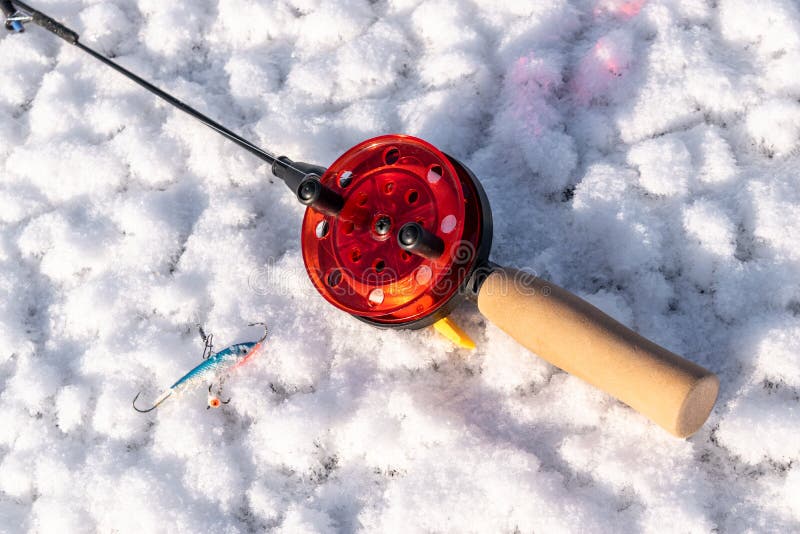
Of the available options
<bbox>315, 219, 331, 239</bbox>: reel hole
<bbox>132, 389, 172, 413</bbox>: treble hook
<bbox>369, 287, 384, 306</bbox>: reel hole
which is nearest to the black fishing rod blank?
<bbox>315, 219, 331, 239</bbox>: reel hole

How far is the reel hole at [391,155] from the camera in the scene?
1914 millimetres

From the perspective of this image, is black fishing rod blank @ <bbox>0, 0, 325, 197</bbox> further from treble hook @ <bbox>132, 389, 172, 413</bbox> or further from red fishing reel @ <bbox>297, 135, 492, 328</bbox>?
treble hook @ <bbox>132, 389, 172, 413</bbox>

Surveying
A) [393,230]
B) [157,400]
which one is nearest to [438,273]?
[393,230]

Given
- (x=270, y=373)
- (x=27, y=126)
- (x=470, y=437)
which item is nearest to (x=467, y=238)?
(x=470, y=437)

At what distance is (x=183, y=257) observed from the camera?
227cm

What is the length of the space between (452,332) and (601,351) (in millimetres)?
427

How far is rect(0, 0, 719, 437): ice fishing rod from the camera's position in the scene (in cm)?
160

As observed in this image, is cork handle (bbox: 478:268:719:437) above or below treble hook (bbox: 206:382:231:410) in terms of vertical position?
above

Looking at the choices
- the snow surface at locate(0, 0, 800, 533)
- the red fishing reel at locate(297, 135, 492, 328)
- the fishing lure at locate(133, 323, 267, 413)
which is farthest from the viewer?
the fishing lure at locate(133, 323, 267, 413)

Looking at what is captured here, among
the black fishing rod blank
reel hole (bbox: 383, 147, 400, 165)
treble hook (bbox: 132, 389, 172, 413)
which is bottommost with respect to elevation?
→ treble hook (bbox: 132, 389, 172, 413)

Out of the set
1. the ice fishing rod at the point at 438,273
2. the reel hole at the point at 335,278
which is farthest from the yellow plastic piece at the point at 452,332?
the reel hole at the point at 335,278

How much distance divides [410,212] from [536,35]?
86 cm

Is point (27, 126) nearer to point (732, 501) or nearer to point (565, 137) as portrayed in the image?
point (565, 137)

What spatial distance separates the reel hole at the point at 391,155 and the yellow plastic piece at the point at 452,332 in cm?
44
